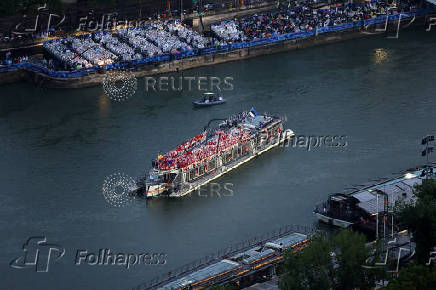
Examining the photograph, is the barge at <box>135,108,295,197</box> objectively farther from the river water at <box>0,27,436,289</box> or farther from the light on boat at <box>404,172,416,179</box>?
the light on boat at <box>404,172,416,179</box>

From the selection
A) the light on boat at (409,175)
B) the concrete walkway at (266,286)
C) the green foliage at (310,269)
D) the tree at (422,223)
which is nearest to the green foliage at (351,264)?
the green foliage at (310,269)

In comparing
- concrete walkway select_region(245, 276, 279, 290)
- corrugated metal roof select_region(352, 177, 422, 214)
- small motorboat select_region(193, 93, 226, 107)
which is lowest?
concrete walkway select_region(245, 276, 279, 290)

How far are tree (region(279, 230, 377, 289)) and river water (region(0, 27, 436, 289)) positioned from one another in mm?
3328

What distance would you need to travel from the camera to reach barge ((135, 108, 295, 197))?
27391mm

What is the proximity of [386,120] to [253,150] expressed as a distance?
4.19 m

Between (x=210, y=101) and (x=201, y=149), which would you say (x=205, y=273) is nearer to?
(x=201, y=149)

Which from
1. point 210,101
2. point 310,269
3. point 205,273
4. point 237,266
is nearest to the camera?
point 310,269

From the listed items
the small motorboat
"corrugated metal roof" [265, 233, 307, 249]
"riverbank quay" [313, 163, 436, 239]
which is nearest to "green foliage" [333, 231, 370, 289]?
"corrugated metal roof" [265, 233, 307, 249]

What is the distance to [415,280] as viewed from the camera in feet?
64.8

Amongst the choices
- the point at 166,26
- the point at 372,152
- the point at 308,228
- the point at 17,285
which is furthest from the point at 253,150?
the point at 166,26

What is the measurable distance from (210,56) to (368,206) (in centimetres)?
1514

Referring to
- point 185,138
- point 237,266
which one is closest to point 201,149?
point 185,138

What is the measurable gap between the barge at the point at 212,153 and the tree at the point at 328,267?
627 centimetres

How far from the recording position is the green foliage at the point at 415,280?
773 inches
